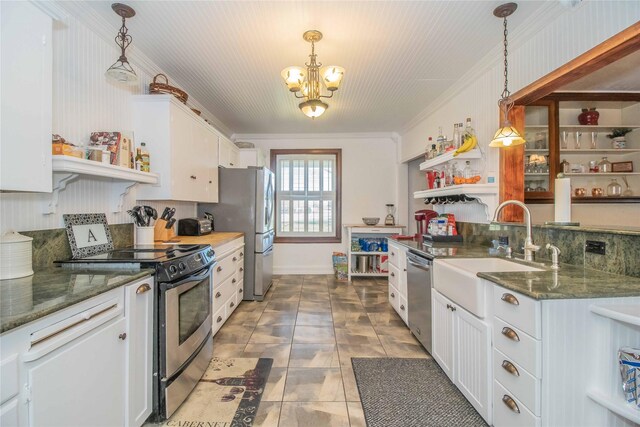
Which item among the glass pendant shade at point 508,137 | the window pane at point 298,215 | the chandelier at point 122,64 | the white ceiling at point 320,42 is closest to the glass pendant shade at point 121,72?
the chandelier at point 122,64

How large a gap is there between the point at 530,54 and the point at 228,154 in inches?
136

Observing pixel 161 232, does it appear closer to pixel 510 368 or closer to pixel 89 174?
pixel 89 174

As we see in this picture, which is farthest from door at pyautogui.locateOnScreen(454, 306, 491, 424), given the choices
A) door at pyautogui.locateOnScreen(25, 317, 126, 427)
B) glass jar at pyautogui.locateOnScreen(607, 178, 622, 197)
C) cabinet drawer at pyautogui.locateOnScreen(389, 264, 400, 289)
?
glass jar at pyautogui.locateOnScreen(607, 178, 622, 197)

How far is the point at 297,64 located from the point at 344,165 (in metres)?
2.70

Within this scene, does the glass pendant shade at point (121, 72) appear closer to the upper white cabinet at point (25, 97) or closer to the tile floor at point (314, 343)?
the upper white cabinet at point (25, 97)

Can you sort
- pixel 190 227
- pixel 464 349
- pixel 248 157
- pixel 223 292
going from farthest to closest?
pixel 248 157 → pixel 190 227 → pixel 223 292 → pixel 464 349

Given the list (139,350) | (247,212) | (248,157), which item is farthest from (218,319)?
(248,157)

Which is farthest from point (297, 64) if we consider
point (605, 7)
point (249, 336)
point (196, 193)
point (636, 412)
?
point (636, 412)

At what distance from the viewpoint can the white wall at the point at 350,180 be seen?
5.23 meters

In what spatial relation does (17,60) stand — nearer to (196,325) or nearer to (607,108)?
(196,325)

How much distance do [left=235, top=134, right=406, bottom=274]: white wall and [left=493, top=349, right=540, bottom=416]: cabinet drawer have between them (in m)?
3.86

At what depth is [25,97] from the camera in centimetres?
127

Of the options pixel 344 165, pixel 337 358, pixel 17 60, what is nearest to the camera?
pixel 17 60

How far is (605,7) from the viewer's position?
61.9 inches
